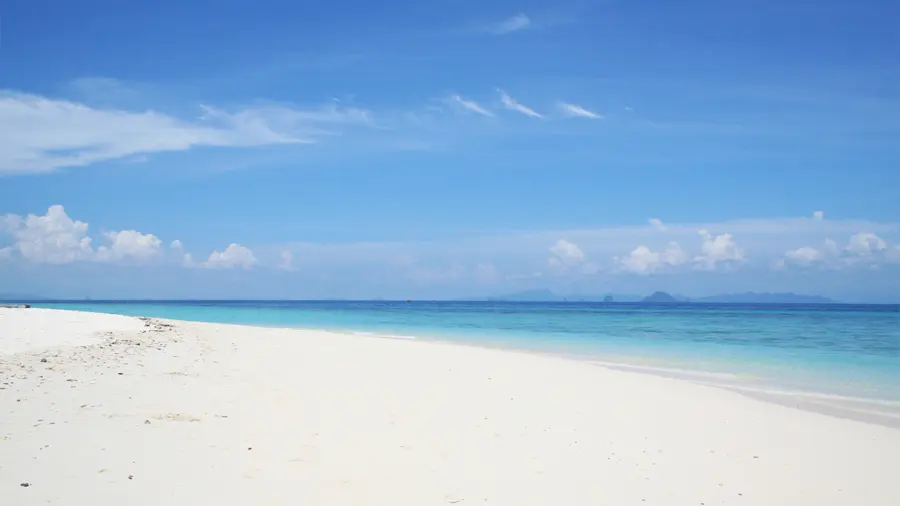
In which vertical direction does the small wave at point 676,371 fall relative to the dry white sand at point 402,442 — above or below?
below

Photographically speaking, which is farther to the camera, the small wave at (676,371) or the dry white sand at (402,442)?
the small wave at (676,371)

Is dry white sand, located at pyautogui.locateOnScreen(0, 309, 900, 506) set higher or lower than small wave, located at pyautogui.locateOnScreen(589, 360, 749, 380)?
higher

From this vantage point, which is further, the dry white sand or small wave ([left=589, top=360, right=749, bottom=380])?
small wave ([left=589, top=360, right=749, bottom=380])

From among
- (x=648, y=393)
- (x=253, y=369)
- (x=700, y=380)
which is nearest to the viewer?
(x=648, y=393)

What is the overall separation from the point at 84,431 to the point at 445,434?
441 cm

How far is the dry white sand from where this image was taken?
585 cm

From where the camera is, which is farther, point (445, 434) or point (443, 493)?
point (445, 434)

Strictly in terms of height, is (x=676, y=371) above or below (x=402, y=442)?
below

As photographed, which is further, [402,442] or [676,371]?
[676,371]

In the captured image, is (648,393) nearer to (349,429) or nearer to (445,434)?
(445,434)

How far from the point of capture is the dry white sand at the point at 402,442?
585 cm

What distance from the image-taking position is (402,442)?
299 inches

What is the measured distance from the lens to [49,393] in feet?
29.9

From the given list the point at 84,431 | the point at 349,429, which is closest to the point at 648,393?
the point at 349,429
